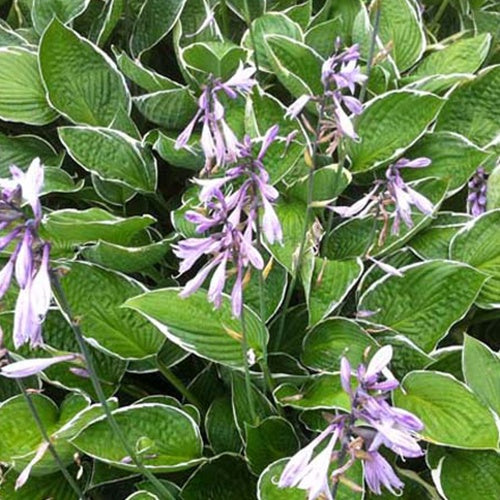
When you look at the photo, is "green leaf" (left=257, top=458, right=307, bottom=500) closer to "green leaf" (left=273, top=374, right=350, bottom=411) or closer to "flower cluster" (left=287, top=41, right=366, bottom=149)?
"green leaf" (left=273, top=374, right=350, bottom=411)

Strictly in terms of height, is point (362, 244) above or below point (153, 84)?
below

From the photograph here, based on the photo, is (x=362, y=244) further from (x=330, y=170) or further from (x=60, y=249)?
(x=60, y=249)

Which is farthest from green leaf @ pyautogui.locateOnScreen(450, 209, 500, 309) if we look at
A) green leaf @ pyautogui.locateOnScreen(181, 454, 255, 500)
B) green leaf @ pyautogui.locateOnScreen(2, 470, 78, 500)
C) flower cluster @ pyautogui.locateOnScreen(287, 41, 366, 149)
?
green leaf @ pyautogui.locateOnScreen(2, 470, 78, 500)

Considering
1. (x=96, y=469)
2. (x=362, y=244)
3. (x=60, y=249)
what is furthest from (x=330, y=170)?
(x=96, y=469)


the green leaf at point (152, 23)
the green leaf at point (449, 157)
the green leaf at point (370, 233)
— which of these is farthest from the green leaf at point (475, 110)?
the green leaf at point (152, 23)

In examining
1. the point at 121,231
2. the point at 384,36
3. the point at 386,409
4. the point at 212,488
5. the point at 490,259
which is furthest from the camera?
the point at 384,36

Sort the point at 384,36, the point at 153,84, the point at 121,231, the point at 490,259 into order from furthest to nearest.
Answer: the point at 384,36 < the point at 153,84 < the point at 490,259 < the point at 121,231

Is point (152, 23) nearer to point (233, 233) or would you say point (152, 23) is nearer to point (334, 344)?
point (334, 344)

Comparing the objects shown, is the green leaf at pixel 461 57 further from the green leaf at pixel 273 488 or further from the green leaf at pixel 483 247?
the green leaf at pixel 273 488
